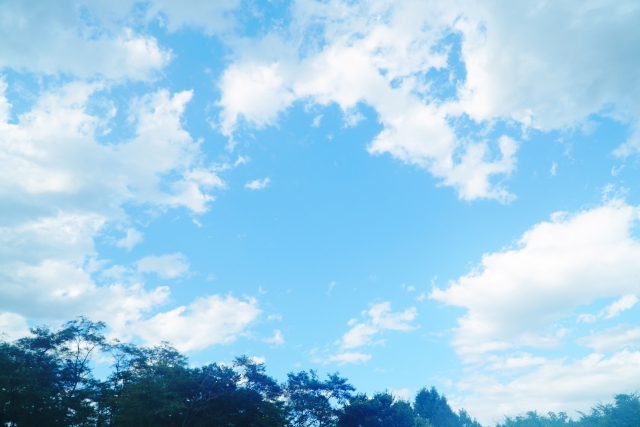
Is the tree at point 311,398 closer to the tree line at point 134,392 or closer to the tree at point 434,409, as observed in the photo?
the tree line at point 134,392

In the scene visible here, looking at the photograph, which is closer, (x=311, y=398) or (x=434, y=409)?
(x=311, y=398)

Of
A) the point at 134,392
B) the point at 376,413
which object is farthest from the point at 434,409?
the point at 134,392

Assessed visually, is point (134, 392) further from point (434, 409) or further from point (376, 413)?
point (434, 409)

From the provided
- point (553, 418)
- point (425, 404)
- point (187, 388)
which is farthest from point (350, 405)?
point (553, 418)

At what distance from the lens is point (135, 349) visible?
3903 centimetres

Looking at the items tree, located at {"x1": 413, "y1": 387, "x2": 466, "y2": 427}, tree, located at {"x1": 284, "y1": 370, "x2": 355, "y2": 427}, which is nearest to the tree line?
tree, located at {"x1": 284, "y1": 370, "x2": 355, "y2": 427}

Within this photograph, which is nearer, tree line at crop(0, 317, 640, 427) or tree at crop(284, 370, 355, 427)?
tree line at crop(0, 317, 640, 427)

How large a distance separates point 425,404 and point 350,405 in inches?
1853

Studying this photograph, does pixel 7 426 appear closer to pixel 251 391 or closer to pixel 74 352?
pixel 74 352

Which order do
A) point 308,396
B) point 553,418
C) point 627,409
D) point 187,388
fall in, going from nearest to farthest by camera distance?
point 187,388
point 308,396
point 627,409
point 553,418

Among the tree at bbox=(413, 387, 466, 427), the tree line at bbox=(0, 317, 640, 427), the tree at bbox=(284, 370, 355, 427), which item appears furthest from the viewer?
the tree at bbox=(413, 387, 466, 427)

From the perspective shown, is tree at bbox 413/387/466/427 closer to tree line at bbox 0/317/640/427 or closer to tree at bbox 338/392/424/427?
tree at bbox 338/392/424/427

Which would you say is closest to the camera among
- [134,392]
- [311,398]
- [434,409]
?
[134,392]

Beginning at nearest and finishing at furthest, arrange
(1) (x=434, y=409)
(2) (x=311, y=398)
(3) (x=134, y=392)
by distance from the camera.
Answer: (3) (x=134, y=392)
(2) (x=311, y=398)
(1) (x=434, y=409)
